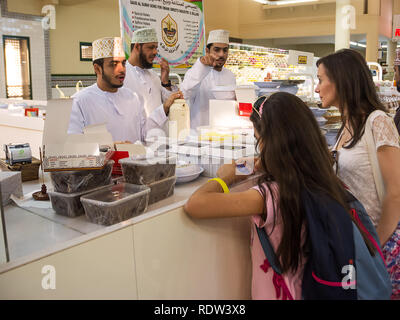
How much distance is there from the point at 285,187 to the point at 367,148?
0.61 metres

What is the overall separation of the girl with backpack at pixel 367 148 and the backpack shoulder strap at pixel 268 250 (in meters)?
0.61

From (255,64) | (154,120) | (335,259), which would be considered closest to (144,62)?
(154,120)

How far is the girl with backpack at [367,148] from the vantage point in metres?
1.66

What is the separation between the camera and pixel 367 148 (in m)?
1.71

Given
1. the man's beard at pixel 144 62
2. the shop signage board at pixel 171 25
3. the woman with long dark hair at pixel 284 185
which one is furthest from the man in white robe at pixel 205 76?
the woman with long dark hair at pixel 284 185

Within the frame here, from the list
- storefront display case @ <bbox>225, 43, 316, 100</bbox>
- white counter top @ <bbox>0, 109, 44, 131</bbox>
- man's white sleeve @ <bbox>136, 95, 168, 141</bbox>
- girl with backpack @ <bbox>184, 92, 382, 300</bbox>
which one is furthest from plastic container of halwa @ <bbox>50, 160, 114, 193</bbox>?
storefront display case @ <bbox>225, 43, 316, 100</bbox>

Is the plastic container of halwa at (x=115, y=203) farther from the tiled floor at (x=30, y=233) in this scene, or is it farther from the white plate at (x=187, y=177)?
the white plate at (x=187, y=177)

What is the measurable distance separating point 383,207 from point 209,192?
819 millimetres

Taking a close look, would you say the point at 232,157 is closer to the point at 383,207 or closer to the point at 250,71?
the point at 383,207

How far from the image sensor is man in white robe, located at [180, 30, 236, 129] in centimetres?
410

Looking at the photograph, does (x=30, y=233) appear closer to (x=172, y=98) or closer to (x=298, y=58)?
(x=172, y=98)

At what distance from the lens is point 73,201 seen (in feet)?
4.27

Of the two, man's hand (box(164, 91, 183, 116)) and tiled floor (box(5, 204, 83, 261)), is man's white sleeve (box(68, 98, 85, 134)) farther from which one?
tiled floor (box(5, 204, 83, 261))

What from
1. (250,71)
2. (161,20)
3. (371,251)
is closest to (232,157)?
(371,251)
